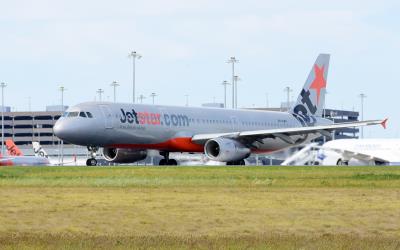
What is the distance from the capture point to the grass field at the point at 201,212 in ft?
79.2

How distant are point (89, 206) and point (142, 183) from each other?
11.7 meters

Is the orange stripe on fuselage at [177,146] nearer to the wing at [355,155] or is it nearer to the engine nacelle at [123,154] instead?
the engine nacelle at [123,154]

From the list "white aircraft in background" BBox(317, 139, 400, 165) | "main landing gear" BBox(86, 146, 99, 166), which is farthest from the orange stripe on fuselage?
"white aircraft in background" BBox(317, 139, 400, 165)

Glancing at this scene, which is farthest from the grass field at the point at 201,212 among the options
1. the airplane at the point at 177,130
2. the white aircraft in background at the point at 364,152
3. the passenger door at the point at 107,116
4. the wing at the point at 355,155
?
the wing at the point at 355,155

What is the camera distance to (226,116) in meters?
78.4

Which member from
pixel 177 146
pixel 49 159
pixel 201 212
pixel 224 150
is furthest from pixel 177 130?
pixel 49 159

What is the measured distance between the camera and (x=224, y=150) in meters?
71.4

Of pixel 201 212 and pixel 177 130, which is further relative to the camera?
pixel 177 130

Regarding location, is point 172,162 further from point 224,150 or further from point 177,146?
point 224,150

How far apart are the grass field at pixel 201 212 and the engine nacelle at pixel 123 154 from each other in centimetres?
2332

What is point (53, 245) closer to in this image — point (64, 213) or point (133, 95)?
point (64, 213)

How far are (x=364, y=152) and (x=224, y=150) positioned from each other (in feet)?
101

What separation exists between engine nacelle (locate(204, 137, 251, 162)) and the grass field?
21.1m

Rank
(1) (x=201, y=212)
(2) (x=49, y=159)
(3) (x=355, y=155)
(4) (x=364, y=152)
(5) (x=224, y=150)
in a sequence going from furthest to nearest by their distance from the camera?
1. (2) (x=49, y=159)
2. (3) (x=355, y=155)
3. (4) (x=364, y=152)
4. (5) (x=224, y=150)
5. (1) (x=201, y=212)
